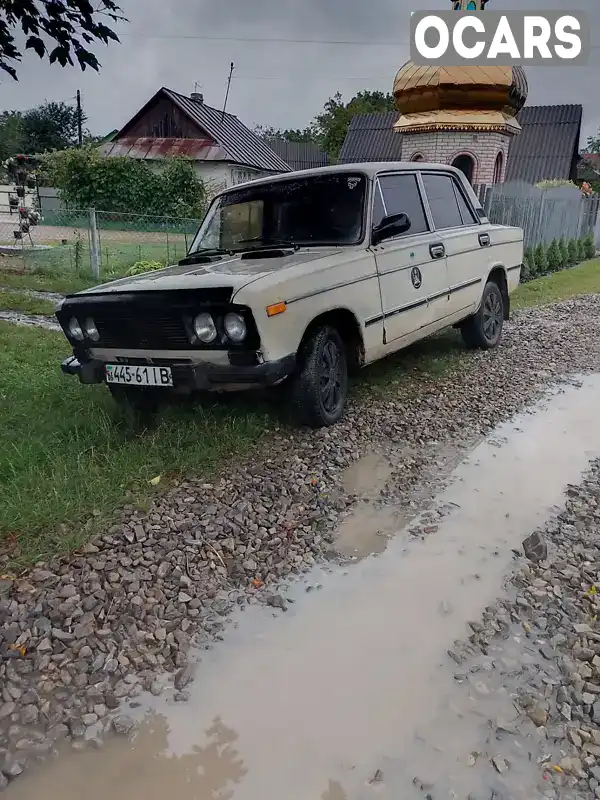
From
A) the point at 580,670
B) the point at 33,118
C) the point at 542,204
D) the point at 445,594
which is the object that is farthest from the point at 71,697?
the point at 33,118

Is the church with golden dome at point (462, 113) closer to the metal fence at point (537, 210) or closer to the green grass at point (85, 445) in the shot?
the metal fence at point (537, 210)

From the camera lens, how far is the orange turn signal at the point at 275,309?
3855mm

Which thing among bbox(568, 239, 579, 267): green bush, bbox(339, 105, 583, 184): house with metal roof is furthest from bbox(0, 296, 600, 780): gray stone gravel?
bbox(339, 105, 583, 184): house with metal roof

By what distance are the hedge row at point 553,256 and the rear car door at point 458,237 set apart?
7852 mm

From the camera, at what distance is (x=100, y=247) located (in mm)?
12984

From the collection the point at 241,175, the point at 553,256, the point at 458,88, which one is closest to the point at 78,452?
the point at 553,256

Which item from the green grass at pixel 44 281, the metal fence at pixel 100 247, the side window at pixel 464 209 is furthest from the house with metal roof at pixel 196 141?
the side window at pixel 464 209

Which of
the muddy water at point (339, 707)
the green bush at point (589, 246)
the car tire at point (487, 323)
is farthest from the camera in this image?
the green bush at point (589, 246)

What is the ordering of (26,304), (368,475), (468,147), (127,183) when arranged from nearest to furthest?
(368,475), (26,304), (468,147), (127,183)

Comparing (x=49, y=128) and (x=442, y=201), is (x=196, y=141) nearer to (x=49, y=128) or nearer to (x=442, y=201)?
(x=442, y=201)

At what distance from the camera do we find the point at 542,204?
622 inches

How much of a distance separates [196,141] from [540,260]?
66.7 ft

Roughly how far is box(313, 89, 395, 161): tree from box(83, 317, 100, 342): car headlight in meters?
48.8

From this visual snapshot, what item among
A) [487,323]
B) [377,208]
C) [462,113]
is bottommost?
[487,323]
